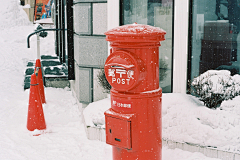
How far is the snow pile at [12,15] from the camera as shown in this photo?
64.7 ft

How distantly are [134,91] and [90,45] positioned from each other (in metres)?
A: 3.10

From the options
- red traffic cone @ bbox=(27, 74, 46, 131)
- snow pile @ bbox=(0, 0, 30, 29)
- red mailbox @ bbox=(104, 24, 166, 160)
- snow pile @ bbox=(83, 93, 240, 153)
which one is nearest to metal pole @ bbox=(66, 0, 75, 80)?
red traffic cone @ bbox=(27, 74, 46, 131)

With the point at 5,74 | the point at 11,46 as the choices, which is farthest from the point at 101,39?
the point at 11,46

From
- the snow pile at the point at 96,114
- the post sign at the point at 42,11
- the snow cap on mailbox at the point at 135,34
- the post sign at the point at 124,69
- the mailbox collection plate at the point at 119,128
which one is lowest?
the snow pile at the point at 96,114

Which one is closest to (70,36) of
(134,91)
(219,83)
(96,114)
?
(96,114)

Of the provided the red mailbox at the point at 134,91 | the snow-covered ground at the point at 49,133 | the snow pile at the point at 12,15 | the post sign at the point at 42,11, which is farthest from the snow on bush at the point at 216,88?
the snow pile at the point at 12,15

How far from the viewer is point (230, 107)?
4238 millimetres

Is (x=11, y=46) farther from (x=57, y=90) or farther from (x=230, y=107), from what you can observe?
(x=230, y=107)

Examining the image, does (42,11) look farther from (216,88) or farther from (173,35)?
(216,88)

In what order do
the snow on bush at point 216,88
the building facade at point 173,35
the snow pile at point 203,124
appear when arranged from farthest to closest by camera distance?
the building facade at point 173,35
the snow on bush at point 216,88
the snow pile at point 203,124

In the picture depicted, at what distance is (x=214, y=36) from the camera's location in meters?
5.09

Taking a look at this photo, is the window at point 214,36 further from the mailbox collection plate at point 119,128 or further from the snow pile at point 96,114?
the mailbox collection plate at point 119,128

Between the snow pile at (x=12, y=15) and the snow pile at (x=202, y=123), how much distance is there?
16.9 meters

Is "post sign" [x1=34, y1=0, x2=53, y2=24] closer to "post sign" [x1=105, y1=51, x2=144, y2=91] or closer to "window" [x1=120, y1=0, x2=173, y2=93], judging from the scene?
"window" [x1=120, y1=0, x2=173, y2=93]
